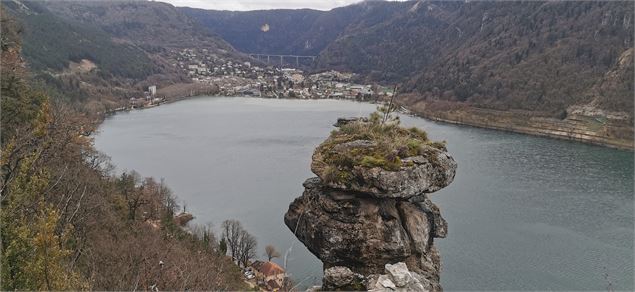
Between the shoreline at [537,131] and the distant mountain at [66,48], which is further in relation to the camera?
the distant mountain at [66,48]

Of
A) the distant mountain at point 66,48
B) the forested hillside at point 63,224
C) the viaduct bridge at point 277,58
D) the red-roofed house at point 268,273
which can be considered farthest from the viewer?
the viaduct bridge at point 277,58

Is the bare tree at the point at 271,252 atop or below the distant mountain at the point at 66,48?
below

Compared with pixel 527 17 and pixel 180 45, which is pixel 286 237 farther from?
pixel 180 45

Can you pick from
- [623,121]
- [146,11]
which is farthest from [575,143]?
[146,11]

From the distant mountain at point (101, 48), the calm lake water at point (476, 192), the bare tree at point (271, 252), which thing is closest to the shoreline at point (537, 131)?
the calm lake water at point (476, 192)

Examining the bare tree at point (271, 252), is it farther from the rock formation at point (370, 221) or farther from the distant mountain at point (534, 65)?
the distant mountain at point (534, 65)

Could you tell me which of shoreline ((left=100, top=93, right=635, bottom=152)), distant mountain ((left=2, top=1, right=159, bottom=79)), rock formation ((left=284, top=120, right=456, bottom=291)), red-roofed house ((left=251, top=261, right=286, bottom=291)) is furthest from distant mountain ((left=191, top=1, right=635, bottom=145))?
distant mountain ((left=2, top=1, right=159, bottom=79))
